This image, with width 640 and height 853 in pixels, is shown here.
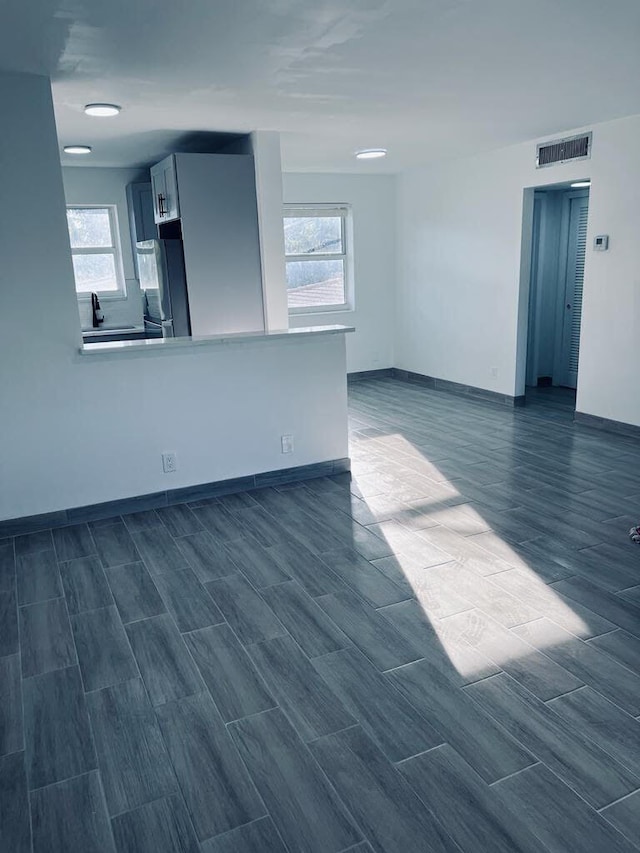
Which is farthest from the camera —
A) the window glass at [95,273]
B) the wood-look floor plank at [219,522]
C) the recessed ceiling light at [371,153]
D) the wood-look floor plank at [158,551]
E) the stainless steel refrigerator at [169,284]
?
the window glass at [95,273]

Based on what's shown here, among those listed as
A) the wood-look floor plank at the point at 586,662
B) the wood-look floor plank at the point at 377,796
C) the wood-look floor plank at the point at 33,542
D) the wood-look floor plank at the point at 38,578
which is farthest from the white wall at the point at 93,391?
the wood-look floor plank at the point at 377,796

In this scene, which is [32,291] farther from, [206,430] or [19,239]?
[206,430]

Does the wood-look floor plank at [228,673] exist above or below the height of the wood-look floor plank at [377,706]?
below

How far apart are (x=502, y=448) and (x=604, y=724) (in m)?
3.22

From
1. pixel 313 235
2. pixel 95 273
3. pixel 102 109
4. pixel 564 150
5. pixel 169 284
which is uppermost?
pixel 102 109

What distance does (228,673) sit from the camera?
237 cm

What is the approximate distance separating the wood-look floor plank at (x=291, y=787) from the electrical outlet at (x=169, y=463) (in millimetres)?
2166

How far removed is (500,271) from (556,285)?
124 centimetres

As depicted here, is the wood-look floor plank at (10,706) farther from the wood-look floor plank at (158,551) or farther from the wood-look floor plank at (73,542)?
the wood-look floor plank at (73,542)

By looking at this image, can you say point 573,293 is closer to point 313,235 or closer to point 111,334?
point 313,235

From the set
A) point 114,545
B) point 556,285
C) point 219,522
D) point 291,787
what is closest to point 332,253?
point 556,285

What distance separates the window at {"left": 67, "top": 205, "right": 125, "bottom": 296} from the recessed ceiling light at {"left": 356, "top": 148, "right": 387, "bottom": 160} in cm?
267

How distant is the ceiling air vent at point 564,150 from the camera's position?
207 inches

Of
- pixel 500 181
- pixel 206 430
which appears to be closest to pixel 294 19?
pixel 206 430
